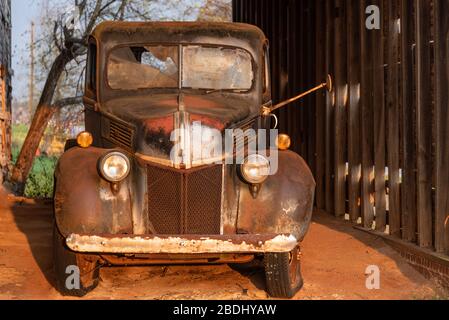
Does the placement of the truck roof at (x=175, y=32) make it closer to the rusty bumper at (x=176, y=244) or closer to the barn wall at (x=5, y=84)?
the rusty bumper at (x=176, y=244)

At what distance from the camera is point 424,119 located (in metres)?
6.37

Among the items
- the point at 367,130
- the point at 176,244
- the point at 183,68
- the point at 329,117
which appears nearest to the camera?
the point at 176,244

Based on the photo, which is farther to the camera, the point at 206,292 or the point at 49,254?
the point at 49,254

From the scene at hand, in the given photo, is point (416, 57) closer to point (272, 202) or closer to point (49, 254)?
point (272, 202)

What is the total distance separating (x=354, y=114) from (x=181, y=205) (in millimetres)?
4201

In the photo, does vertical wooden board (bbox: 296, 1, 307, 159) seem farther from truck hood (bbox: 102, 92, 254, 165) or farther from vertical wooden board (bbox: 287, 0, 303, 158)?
truck hood (bbox: 102, 92, 254, 165)

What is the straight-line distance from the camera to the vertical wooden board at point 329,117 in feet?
31.3

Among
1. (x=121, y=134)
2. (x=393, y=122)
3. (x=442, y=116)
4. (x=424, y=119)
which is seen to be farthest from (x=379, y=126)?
(x=121, y=134)

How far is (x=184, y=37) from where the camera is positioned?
6234 millimetres

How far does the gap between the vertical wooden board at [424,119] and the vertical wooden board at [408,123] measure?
0.31m

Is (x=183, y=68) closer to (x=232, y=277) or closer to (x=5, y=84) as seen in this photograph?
(x=232, y=277)

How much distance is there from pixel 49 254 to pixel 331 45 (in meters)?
4.87

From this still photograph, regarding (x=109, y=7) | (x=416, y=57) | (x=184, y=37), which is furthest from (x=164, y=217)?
(x=109, y=7)

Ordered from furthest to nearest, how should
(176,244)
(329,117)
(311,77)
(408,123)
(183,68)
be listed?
(311,77) → (329,117) → (408,123) → (183,68) → (176,244)
